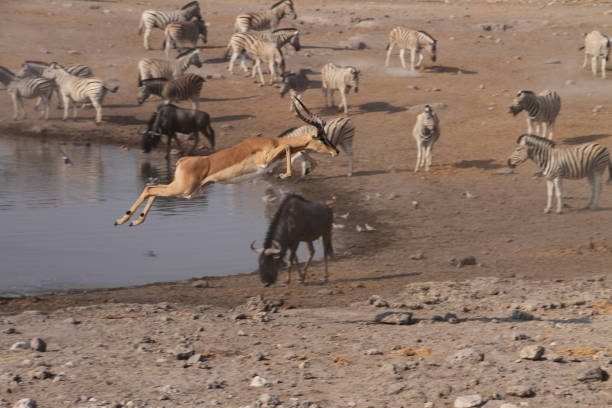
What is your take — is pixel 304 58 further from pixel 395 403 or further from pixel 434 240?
pixel 395 403

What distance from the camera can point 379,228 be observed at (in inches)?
630

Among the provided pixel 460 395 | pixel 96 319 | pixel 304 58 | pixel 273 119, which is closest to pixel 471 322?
pixel 460 395

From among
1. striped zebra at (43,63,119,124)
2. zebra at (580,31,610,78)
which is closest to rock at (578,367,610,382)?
striped zebra at (43,63,119,124)

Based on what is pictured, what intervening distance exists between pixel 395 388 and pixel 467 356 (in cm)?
99

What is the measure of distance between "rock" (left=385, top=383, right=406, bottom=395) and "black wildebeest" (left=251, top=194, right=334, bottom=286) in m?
4.56

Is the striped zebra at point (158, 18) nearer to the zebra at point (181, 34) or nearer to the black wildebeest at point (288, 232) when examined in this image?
the zebra at point (181, 34)

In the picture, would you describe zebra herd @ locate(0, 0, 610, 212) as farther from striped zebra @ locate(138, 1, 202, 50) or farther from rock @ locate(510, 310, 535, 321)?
rock @ locate(510, 310, 535, 321)

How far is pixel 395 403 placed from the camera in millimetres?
7570

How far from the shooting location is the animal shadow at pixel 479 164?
19958 millimetres

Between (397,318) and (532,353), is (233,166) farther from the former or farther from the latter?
(532,353)

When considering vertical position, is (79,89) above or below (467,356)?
above

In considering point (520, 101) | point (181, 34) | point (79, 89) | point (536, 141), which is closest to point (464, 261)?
point (536, 141)

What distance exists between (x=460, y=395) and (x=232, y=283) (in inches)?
224

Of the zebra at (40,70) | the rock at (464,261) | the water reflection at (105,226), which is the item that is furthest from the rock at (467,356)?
the zebra at (40,70)
